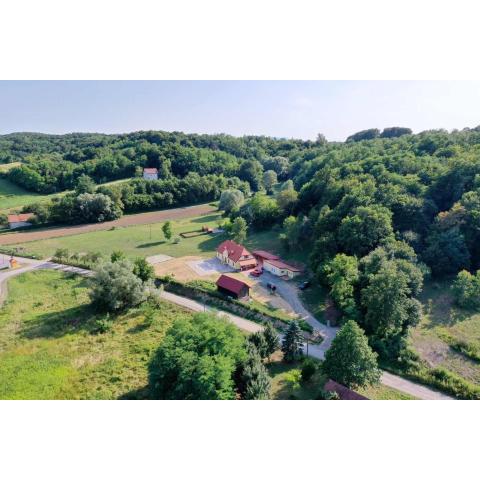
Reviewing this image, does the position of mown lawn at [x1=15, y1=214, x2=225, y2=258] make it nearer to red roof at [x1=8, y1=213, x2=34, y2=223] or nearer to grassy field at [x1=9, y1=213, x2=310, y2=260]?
grassy field at [x1=9, y1=213, x2=310, y2=260]

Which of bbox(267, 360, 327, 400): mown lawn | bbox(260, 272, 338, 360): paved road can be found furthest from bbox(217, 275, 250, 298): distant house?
bbox(267, 360, 327, 400): mown lawn

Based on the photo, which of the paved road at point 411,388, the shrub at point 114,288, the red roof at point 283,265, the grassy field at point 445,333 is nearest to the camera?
the paved road at point 411,388

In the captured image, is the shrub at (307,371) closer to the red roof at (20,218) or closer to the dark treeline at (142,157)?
the red roof at (20,218)

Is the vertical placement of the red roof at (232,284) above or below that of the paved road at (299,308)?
above

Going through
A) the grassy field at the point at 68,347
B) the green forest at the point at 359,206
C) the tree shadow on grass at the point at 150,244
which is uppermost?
the green forest at the point at 359,206

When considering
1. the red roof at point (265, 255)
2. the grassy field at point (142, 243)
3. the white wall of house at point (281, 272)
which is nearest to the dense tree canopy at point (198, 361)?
the white wall of house at point (281, 272)

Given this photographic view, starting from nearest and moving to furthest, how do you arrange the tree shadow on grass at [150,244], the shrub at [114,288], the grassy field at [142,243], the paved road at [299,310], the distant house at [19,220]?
Answer: the paved road at [299,310], the shrub at [114,288], the grassy field at [142,243], the tree shadow on grass at [150,244], the distant house at [19,220]

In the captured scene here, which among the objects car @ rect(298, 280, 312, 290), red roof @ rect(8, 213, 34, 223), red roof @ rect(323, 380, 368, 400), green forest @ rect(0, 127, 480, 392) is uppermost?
green forest @ rect(0, 127, 480, 392)

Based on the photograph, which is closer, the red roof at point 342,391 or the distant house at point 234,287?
the red roof at point 342,391

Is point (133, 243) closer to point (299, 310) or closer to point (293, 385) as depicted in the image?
point (299, 310)
